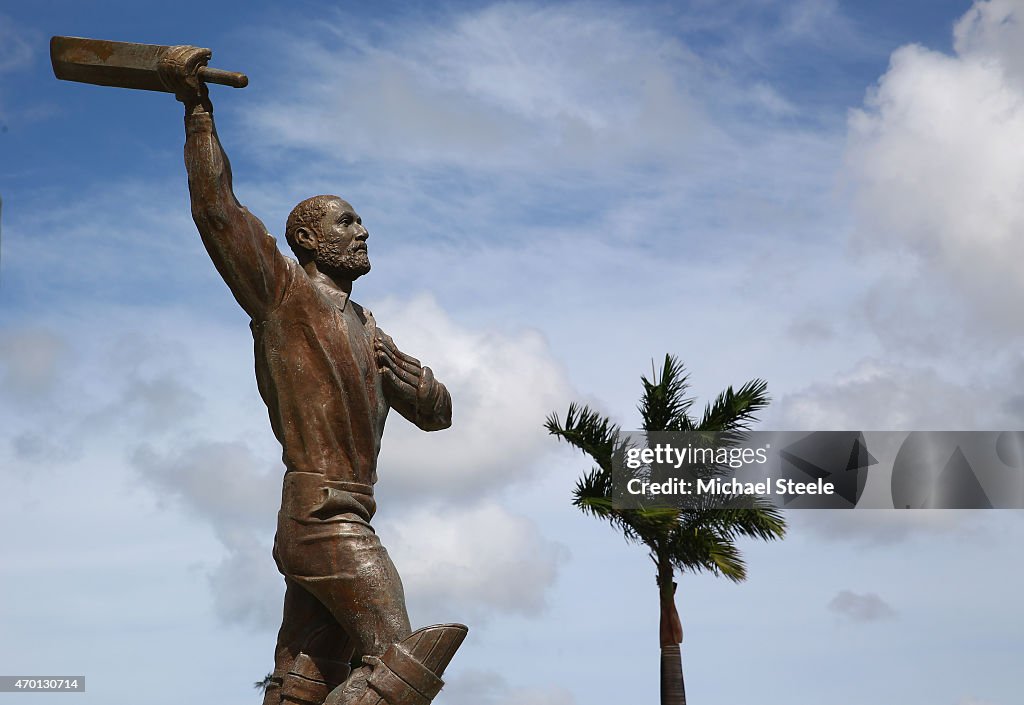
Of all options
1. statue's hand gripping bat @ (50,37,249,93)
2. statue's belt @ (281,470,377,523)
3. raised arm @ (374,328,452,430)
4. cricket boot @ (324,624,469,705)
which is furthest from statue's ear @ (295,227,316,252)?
cricket boot @ (324,624,469,705)

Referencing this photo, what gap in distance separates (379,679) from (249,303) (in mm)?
1869

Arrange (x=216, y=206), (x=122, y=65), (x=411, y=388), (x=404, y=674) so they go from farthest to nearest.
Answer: (x=411, y=388) < (x=122, y=65) < (x=216, y=206) < (x=404, y=674)

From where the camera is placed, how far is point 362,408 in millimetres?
6582

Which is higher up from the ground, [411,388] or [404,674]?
[411,388]

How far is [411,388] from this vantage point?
7004 millimetres

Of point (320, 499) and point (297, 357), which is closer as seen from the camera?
point (320, 499)

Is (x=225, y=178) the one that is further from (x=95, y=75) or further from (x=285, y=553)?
(x=285, y=553)

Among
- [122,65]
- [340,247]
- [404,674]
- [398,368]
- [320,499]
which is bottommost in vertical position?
[404,674]

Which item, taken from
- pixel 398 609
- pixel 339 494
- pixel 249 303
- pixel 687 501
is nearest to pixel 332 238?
pixel 249 303

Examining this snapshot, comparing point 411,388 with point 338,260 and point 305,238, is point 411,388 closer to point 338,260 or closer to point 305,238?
point 338,260

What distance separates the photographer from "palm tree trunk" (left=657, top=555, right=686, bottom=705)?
20.6 meters

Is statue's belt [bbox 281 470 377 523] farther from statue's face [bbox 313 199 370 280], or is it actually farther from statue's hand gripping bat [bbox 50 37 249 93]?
statue's hand gripping bat [bbox 50 37 249 93]

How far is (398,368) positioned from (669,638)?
14876 millimetres

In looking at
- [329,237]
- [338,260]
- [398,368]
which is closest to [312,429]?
[398,368]
